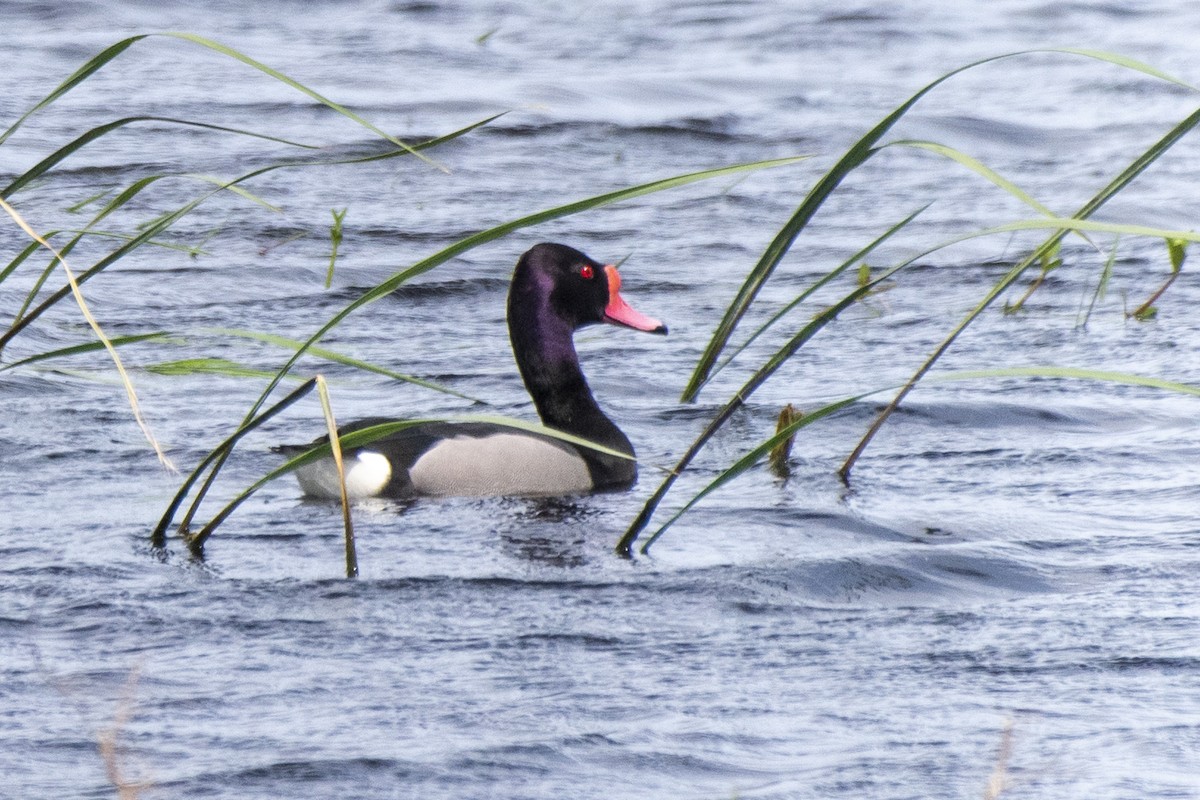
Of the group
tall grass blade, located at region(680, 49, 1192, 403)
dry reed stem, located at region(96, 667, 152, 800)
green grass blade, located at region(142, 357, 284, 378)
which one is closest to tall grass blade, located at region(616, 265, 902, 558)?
tall grass blade, located at region(680, 49, 1192, 403)

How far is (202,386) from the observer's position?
7281 millimetres

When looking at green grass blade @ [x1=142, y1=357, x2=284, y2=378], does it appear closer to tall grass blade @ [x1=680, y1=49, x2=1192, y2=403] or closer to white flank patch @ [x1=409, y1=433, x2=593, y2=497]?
tall grass blade @ [x1=680, y1=49, x2=1192, y2=403]

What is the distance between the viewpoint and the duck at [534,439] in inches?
246

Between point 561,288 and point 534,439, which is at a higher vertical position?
point 561,288

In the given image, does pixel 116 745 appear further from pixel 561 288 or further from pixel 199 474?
pixel 561 288

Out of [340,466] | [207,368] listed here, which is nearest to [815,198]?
[340,466]

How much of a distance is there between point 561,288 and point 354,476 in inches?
42.9

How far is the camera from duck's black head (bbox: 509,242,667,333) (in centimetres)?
683

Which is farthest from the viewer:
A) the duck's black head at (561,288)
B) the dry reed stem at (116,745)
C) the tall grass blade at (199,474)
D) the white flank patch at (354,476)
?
the duck's black head at (561,288)

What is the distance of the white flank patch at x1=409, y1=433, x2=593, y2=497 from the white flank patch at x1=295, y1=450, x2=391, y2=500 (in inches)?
4.0

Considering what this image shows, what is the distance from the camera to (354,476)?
624cm

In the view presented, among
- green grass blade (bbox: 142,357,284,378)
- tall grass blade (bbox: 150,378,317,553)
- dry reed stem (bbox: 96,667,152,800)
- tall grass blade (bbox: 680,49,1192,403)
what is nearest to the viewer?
tall grass blade (bbox: 680,49,1192,403)

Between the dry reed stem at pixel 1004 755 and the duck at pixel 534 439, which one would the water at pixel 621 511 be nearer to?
the dry reed stem at pixel 1004 755

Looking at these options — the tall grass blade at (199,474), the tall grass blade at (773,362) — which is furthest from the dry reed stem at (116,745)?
the tall grass blade at (773,362)
